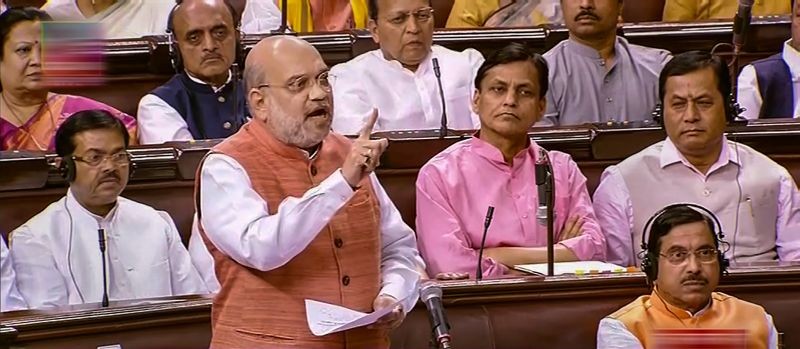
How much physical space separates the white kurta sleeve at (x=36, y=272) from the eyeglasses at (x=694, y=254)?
1.19 meters

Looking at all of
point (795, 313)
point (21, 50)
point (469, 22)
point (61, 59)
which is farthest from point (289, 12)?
point (61, 59)

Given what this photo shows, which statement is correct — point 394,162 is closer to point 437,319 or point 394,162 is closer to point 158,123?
point 158,123

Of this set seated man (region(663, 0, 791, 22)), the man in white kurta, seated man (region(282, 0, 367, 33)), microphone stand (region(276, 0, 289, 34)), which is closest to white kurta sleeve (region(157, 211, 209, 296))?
the man in white kurta

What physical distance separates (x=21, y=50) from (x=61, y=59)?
5.75ft

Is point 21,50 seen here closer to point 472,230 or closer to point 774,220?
point 472,230

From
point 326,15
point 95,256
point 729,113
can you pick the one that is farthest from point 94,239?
point 326,15

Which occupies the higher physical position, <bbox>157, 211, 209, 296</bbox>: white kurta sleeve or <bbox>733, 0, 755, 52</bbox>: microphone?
<bbox>733, 0, 755, 52</bbox>: microphone

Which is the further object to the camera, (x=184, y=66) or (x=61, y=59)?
(x=184, y=66)

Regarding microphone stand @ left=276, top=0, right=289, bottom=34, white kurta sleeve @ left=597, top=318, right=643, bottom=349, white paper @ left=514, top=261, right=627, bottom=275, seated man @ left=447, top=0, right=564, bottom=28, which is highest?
seated man @ left=447, top=0, right=564, bottom=28

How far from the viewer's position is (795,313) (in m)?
2.82

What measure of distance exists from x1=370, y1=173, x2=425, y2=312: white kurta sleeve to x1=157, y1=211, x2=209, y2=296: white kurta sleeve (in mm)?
889

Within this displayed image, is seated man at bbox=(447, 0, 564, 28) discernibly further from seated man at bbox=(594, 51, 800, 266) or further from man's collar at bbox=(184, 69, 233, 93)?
seated man at bbox=(594, 51, 800, 266)

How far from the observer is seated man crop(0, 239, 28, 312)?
2.85 meters

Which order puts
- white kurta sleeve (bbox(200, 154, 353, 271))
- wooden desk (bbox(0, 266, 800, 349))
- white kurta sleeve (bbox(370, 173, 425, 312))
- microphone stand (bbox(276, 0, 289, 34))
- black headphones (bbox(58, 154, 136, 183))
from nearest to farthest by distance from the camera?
white kurta sleeve (bbox(200, 154, 353, 271)) < white kurta sleeve (bbox(370, 173, 425, 312)) < wooden desk (bbox(0, 266, 800, 349)) < black headphones (bbox(58, 154, 136, 183)) < microphone stand (bbox(276, 0, 289, 34))
